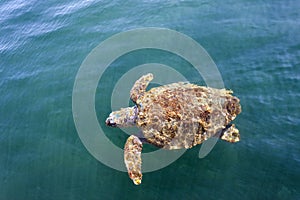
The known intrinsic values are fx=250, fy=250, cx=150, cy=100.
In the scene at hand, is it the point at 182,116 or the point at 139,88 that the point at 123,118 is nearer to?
the point at 139,88

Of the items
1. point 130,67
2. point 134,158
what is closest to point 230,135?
point 134,158

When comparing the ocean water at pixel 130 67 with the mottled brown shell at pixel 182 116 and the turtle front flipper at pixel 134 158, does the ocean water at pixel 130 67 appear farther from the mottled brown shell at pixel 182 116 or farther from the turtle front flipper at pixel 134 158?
the mottled brown shell at pixel 182 116

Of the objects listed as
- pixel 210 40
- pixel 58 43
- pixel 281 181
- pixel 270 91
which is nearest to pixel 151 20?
pixel 210 40

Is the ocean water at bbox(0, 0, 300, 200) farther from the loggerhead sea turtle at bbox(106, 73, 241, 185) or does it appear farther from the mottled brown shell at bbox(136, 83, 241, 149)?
the mottled brown shell at bbox(136, 83, 241, 149)

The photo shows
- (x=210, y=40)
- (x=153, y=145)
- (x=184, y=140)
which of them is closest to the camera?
(x=184, y=140)

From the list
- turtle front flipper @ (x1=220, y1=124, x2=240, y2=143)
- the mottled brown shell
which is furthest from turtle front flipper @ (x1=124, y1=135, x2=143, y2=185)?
turtle front flipper @ (x1=220, y1=124, x2=240, y2=143)

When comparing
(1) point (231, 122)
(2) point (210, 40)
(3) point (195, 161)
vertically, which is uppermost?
(2) point (210, 40)

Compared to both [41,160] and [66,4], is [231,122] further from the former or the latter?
[66,4]
